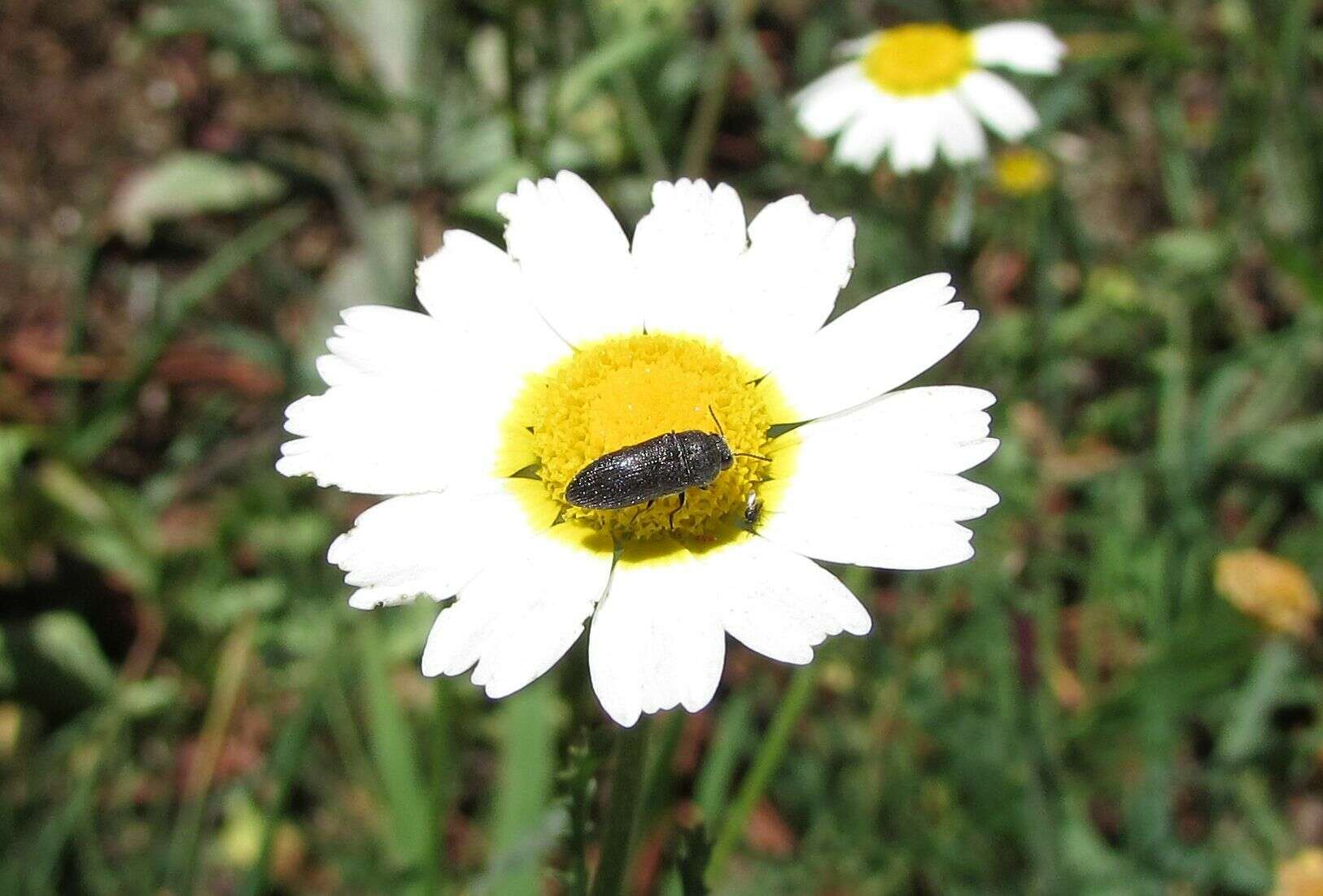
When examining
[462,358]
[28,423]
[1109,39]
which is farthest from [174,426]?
[1109,39]

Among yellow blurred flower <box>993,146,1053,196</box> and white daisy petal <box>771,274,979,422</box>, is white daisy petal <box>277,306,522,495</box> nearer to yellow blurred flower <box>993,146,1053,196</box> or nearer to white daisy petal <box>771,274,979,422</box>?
white daisy petal <box>771,274,979,422</box>

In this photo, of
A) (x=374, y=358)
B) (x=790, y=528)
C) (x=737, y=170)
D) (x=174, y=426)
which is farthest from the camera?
(x=737, y=170)

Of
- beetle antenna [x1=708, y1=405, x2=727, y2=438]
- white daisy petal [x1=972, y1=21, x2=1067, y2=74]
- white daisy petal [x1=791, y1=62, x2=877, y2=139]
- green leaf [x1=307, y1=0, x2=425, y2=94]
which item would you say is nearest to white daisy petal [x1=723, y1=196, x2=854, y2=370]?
beetle antenna [x1=708, y1=405, x2=727, y2=438]

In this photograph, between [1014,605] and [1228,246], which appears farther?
[1228,246]

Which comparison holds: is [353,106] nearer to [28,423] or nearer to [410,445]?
[28,423]

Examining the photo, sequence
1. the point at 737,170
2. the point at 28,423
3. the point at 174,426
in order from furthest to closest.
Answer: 1. the point at 737,170
2. the point at 174,426
3. the point at 28,423

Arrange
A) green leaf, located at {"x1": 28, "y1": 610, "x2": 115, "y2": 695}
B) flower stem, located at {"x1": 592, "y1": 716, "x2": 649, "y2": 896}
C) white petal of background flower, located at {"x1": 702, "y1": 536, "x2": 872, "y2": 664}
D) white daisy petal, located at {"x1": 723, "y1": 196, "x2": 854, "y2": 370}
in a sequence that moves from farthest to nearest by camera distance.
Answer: green leaf, located at {"x1": 28, "y1": 610, "x2": 115, "y2": 695}, white daisy petal, located at {"x1": 723, "y1": 196, "x2": 854, "y2": 370}, flower stem, located at {"x1": 592, "y1": 716, "x2": 649, "y2": 896}, white petal of background flower, located at {"x1": 702, "y1": 536, "x2": 872, "y2": 664}
